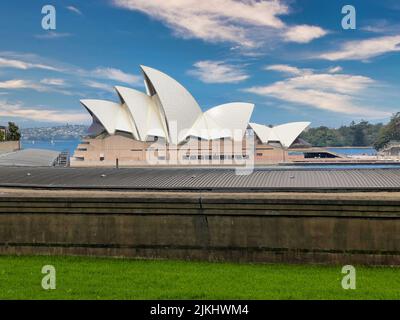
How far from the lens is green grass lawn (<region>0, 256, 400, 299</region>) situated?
7.22 m

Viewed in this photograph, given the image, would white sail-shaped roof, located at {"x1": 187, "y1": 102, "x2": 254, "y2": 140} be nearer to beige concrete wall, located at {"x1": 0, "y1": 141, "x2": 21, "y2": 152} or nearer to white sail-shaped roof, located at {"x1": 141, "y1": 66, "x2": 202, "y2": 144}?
white sail-shaped roof, located at {"x1": 141, "y1": 66, "x2": 202, "y2": 144}

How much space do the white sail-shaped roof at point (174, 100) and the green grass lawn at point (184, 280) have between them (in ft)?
172

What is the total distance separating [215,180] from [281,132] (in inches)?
2691

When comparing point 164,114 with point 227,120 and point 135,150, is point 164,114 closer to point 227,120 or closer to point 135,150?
point 135,150

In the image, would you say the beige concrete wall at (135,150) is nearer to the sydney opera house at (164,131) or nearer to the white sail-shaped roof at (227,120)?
the sydney opera house at (164,131)

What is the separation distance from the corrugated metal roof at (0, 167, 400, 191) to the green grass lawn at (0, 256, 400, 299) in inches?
174

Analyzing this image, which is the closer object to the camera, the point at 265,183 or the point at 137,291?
the point at 137,291

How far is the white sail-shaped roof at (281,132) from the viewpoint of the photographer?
79.1 metres

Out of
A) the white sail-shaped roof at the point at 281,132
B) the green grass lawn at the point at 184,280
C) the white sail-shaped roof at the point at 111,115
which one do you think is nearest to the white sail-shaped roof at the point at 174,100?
the white sail-shaped roof at the point at 111,115

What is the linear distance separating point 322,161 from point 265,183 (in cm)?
5944

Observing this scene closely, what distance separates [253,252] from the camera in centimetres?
1050

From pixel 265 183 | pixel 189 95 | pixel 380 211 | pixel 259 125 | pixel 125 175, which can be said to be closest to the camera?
pixel 380 211

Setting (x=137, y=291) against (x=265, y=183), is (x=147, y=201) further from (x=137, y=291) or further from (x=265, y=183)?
(x=265, y=183)
